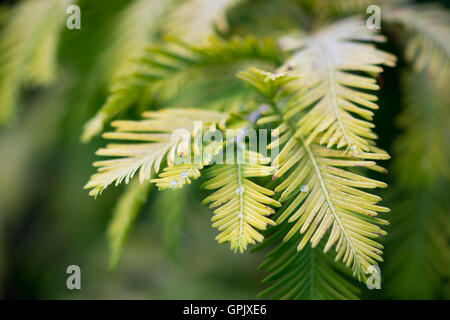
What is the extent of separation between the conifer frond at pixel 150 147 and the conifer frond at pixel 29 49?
410 mm

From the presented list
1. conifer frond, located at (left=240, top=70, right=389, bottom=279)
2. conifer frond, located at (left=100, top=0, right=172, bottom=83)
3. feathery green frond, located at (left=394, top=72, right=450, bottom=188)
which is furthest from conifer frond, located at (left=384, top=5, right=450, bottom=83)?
conifer frond, located at (left=100, top=0, right=172, bottom=83)

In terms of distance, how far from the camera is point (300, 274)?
0.40m

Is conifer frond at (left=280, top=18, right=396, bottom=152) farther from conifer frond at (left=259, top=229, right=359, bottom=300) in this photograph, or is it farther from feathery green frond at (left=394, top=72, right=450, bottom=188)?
feathery green frond at (left=394, top=72, right=450, bottom=188)

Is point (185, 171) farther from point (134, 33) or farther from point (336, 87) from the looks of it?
point (134, 33)

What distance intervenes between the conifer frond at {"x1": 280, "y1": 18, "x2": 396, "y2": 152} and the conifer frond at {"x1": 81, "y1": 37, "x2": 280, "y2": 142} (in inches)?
2.6

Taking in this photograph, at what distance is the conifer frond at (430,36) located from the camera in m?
0.65

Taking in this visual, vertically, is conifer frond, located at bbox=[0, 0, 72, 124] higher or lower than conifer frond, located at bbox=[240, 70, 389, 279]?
higher

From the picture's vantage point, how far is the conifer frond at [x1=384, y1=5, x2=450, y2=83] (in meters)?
0.65

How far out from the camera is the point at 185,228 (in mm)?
802

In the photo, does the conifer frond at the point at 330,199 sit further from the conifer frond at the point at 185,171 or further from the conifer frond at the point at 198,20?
the conifer frond at the point at 198,20

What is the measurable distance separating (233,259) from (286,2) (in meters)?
1.01

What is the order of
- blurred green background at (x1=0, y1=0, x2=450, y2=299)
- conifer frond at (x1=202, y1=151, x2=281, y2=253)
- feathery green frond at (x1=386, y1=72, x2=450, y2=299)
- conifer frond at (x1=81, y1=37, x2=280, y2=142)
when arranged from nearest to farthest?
conifer frond at (x1=202, y1=151, x2=281, y2=253)
conifer frond at (x1=81, y1=37, x2=280, y2=142)
feathery green frond at (x1=386, y1=72, x2=450, y2=299)
blurred green background at (x1=0, y1=0, x2=450, y2=299)

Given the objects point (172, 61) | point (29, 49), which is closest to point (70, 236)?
point (29, 49)

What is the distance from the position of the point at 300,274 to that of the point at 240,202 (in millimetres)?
131
